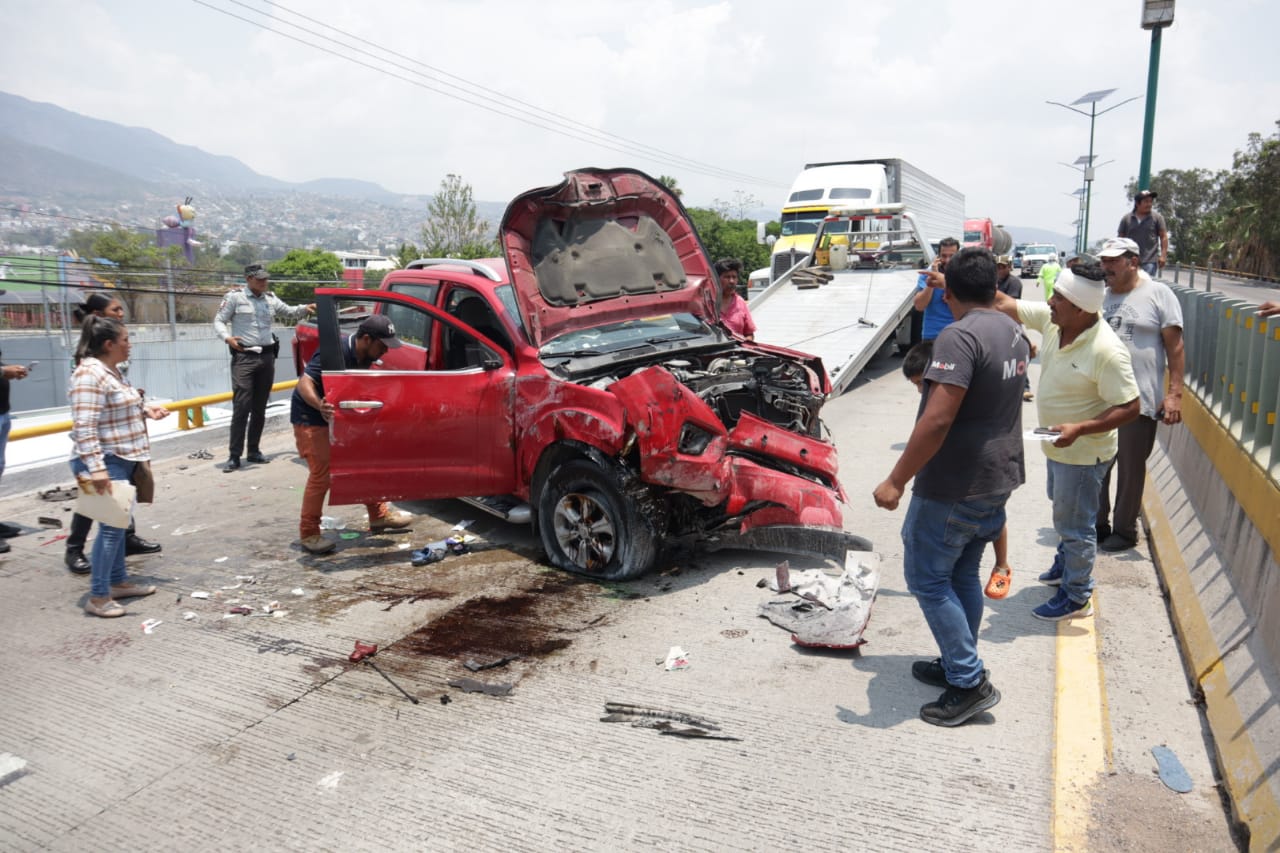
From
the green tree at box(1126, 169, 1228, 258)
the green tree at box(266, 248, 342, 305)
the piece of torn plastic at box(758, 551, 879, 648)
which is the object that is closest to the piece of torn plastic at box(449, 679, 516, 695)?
the piece of torn plastic at box(758, 551, 879, 648)

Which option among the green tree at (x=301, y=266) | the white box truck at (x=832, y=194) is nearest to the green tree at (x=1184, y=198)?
the white box truck at (x=832, y=194)

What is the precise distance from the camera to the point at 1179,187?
59.1 m

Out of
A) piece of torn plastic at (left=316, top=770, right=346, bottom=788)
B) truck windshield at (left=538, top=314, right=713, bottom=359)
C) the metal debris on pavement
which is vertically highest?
truck windshield at (left=538, top=314, right=713, bottom=359)

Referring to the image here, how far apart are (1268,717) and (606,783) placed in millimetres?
2348

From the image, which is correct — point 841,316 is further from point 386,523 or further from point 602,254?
point 386,523

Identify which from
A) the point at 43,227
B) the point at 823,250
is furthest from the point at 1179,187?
the point at 43,227

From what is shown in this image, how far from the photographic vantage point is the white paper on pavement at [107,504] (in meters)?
4.59

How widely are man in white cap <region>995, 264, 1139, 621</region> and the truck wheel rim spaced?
Result: 8.00ft

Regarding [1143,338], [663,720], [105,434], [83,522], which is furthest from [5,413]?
[1143,338]

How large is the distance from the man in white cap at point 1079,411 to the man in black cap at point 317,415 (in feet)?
13.4

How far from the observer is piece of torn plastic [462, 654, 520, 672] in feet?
13.3

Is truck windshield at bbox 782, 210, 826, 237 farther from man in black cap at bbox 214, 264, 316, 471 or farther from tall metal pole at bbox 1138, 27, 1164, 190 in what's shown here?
man in black cap at bbox 214, 264, 316, 471

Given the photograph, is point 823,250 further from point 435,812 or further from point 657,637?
point 435,812

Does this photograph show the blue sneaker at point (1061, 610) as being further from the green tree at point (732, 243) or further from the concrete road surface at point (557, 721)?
the green tree at point (732, 243)
